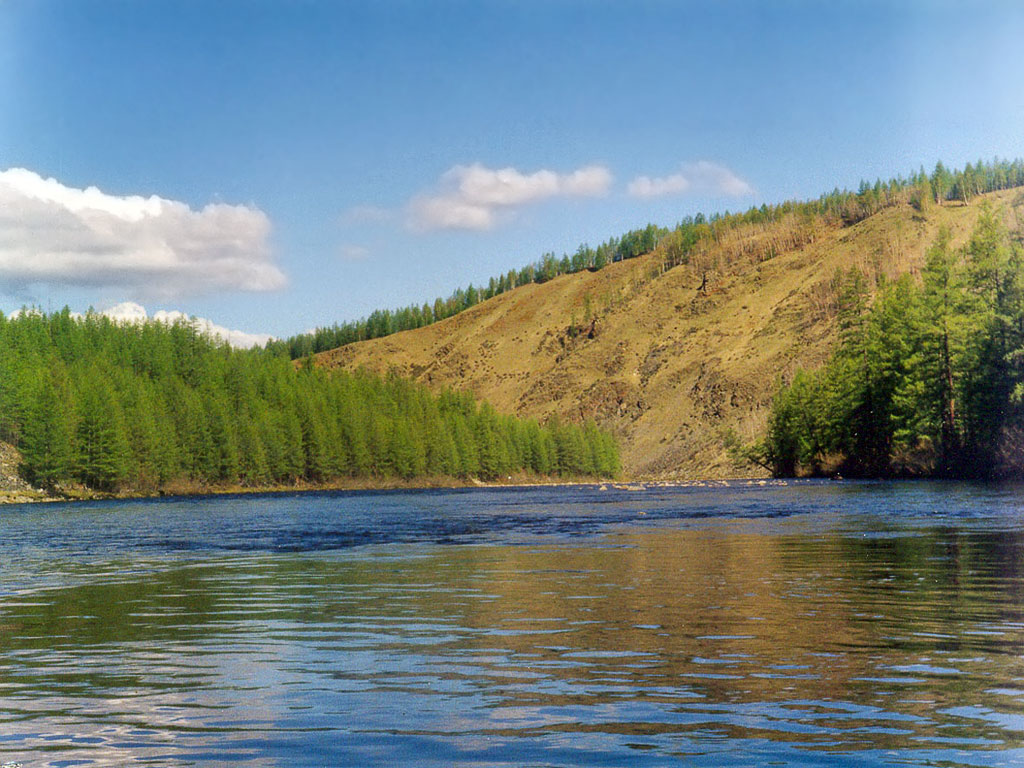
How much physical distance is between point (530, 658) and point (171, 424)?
14249 cm

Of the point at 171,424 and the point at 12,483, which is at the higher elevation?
the point at 171,424

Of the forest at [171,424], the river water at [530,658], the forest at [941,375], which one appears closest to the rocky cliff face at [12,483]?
the forest at [171,424]

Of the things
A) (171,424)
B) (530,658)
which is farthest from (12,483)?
(530,658)

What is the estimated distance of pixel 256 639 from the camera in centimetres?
1611

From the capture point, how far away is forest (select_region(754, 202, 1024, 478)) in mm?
83375

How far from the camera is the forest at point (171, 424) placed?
129 metres

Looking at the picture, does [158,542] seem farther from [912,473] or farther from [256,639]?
[912,473]

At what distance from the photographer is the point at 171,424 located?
147250mm

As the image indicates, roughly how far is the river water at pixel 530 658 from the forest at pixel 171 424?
105 metres

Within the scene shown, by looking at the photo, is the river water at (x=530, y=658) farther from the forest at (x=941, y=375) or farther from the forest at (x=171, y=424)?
the forest at (x=171, y=424)

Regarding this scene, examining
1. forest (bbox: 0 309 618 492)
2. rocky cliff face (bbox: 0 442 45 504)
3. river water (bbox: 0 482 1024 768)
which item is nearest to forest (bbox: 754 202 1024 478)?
river water (bbox: 0 482 1024 768)

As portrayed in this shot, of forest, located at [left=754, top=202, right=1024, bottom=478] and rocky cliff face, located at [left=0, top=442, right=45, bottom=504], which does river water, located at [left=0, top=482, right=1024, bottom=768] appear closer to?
forest, located at [left=754, top=202, right=1024, bottom=478]

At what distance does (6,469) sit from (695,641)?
124 m

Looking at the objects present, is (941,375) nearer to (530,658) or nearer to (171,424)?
(530,658)
